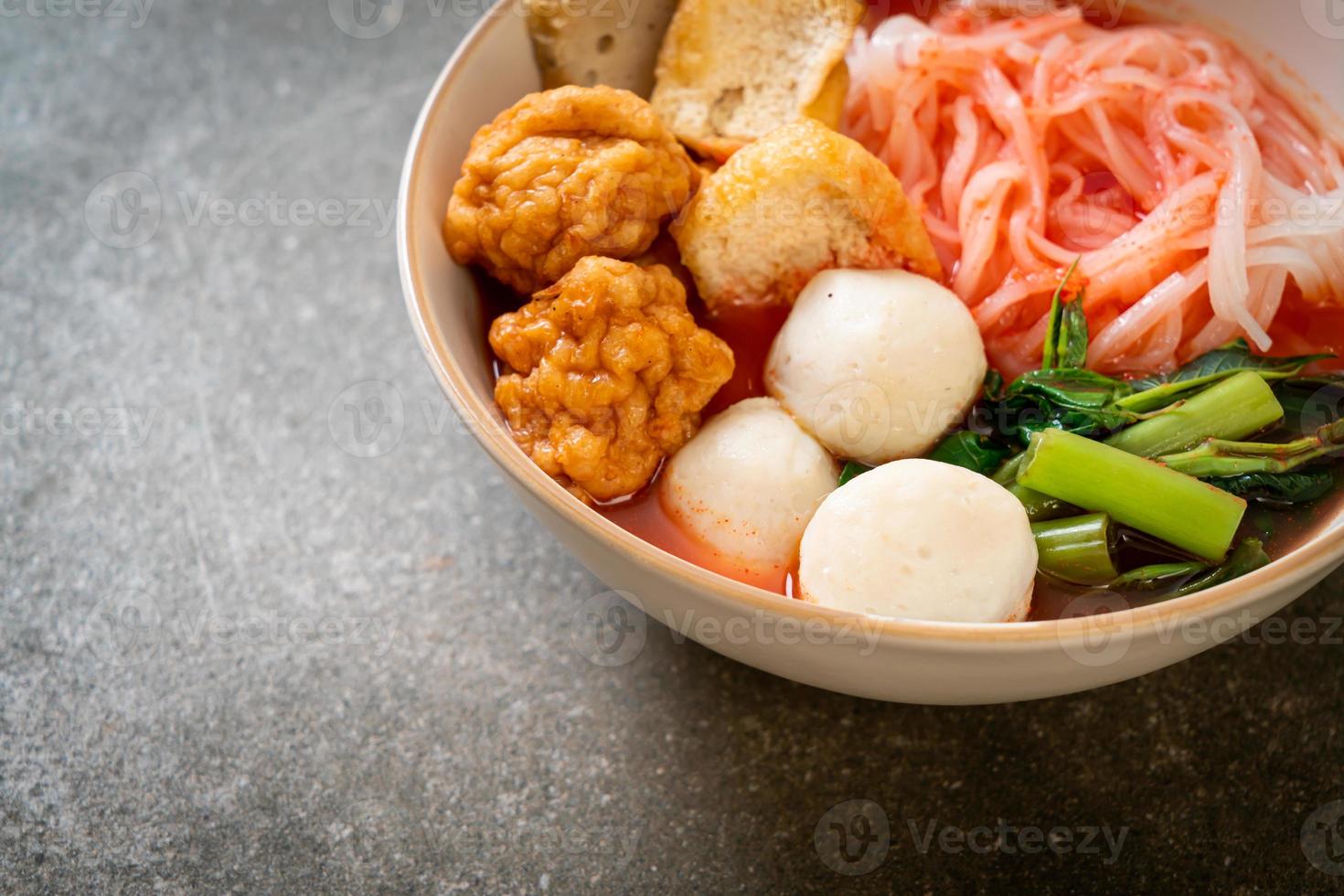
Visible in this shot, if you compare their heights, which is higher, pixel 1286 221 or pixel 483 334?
pixel 1286 221

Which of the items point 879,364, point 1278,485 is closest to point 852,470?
point 879,364

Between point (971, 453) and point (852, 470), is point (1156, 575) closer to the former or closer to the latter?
point (971, 453)

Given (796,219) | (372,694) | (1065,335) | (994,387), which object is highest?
(796,219)

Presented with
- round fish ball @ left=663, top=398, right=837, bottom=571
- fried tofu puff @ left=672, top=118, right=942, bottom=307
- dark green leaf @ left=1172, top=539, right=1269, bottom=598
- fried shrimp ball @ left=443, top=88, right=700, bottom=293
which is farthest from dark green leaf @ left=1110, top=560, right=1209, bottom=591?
fried shrimp ball @ left=443, top=88, right=700, bottom=293

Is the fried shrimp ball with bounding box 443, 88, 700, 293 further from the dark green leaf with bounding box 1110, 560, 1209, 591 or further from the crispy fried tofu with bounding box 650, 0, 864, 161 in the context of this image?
the dark green leaf with bounding box 1110, 560, 1209, 591

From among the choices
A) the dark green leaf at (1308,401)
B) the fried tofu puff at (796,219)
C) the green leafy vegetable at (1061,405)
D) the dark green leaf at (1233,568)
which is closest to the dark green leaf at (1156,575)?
the dark green leaf at (1233,568)

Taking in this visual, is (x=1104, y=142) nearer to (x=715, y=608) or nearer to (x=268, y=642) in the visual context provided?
(x=715, y=608)

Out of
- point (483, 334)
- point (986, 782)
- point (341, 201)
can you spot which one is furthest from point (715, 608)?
point (341, 201)
